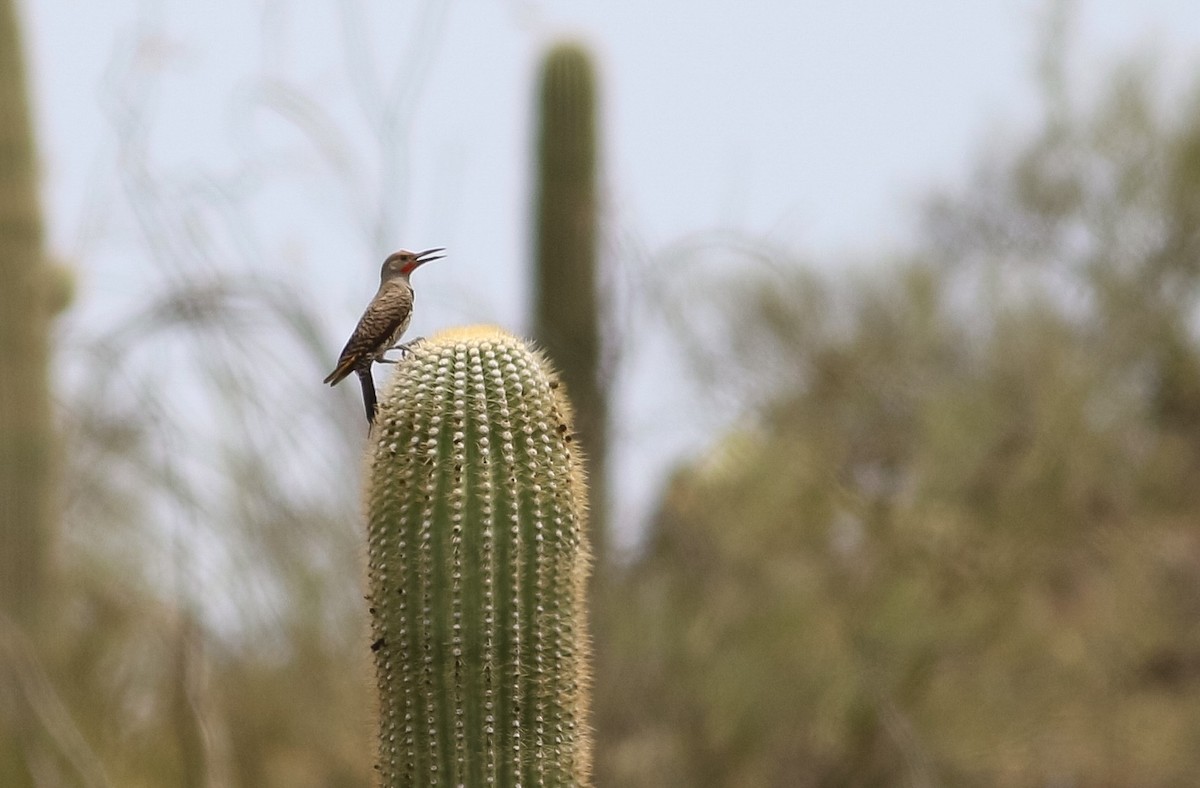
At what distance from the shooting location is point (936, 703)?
841 centimetres

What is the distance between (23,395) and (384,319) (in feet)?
14.8

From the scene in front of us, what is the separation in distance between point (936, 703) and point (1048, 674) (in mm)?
1425

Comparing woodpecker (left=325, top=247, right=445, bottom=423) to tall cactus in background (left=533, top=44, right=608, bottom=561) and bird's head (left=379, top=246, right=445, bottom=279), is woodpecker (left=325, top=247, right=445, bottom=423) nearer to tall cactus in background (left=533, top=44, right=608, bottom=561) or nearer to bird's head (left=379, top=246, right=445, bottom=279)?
bird's head (left=379, top=246, right=445, bottom=279)

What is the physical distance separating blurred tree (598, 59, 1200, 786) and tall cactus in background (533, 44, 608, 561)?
0.79 metres

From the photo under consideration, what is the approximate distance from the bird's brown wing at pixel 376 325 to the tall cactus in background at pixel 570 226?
148 inches

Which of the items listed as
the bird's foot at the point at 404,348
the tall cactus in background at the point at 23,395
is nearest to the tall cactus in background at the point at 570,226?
the tall cactus in background at the point at 23,395

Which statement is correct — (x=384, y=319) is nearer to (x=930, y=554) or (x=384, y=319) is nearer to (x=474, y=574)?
A: (x=474, y=574)

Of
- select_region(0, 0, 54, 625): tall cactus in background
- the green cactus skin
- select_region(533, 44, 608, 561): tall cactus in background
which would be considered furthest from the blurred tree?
the green cactus skin

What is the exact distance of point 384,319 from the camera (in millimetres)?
1768

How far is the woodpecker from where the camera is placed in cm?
176

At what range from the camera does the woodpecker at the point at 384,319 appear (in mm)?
1760

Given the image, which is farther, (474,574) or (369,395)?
(369,395)

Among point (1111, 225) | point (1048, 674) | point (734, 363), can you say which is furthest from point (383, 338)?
point (1111, 225)

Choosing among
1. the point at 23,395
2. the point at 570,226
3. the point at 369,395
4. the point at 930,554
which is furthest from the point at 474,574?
the point at 930,554
